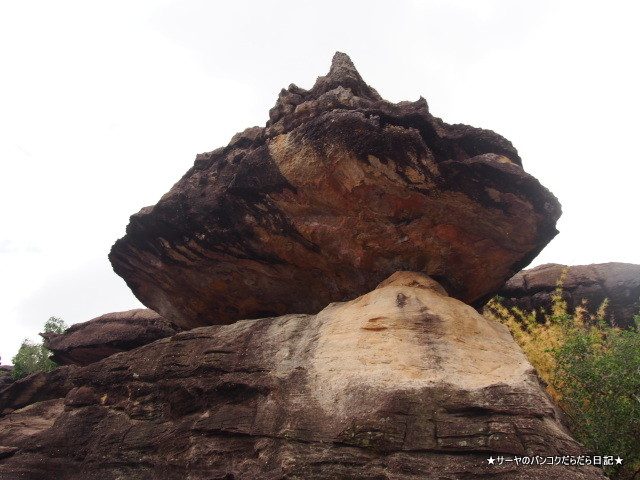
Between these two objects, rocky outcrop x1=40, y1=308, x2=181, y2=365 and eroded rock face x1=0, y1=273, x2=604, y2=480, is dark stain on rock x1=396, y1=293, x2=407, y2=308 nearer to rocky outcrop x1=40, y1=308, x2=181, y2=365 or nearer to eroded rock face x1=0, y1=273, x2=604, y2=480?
eroded rock face x1=0, y1=273, x2=604, y2=480

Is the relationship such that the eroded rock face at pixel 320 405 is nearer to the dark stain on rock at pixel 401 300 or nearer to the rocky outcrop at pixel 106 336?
the dark stain on rock at pixel 401 300

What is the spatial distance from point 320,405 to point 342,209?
410cm

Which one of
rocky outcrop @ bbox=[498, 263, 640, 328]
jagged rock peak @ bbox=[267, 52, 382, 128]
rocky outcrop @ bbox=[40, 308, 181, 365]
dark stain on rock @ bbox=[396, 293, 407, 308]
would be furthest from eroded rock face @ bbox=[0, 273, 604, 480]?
rocky outcrop @ bbox=[498, 263, 640, 328]

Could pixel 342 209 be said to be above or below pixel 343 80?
below

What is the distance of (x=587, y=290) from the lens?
16.5m

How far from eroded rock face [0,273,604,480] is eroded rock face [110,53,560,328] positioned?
118 cm

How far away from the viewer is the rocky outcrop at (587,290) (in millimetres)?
15844

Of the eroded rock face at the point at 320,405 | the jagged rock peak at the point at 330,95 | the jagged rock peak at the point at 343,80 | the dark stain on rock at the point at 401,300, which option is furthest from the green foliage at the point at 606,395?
the jagged rock peak at the point at 343,80

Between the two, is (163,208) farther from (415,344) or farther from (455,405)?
(455,405)

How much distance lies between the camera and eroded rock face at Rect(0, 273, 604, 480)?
594cm

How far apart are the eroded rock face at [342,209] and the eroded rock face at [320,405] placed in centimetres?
118

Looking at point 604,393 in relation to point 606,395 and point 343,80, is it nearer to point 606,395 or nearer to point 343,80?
point 606,395

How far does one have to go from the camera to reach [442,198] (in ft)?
29.6

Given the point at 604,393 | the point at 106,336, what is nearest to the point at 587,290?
the point at 604,393
